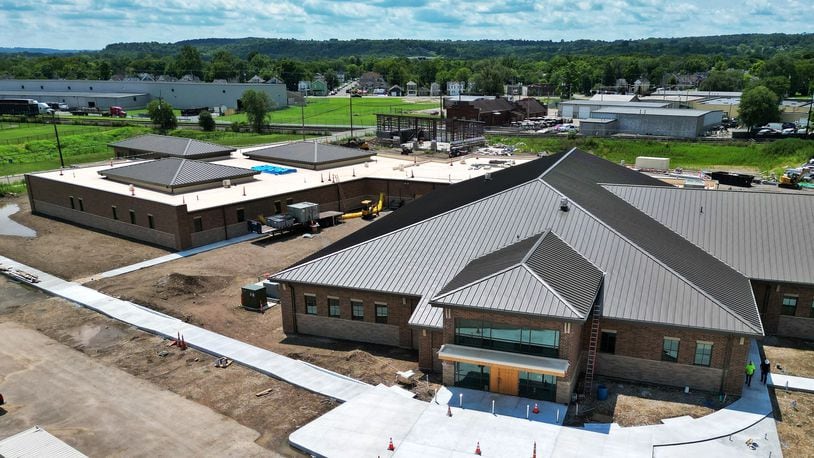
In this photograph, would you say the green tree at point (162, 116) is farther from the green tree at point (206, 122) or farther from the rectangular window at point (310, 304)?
the rectangular window at point (310, 304)

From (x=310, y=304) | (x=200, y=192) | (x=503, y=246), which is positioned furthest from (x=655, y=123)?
(x=310, y=304)

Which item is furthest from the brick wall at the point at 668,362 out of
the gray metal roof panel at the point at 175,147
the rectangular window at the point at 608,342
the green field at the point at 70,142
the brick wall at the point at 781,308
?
the green field at the point at 70,142

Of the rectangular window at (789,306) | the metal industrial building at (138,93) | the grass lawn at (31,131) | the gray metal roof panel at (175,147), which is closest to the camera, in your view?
the rectangular window at (789,306)

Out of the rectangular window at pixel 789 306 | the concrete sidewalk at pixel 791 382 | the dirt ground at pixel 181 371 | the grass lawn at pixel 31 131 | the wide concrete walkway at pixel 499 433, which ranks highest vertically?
the grass lawn at pixel 31 131

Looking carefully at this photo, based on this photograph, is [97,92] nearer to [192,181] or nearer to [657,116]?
[192,181]

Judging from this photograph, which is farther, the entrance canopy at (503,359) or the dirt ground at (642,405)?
the dirt ground at (642,405)

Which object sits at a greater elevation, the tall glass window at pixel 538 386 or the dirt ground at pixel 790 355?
the tall glass window at pixel 538 386

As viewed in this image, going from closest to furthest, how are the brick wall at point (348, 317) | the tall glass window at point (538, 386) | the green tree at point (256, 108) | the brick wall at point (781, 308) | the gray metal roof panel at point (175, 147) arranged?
the tall glass window at point (538, 386) → the brick wall at point (348, 317) → the brick wall at point (781, 308) → the gray metal roof panel at point (175, 147) → the green tree at point (256, 108)
